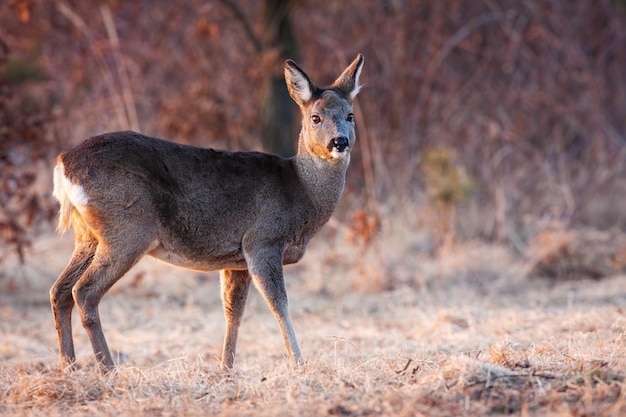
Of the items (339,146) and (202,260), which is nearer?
(202,260)

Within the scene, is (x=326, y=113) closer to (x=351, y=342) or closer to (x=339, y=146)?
(x=339, y=146)

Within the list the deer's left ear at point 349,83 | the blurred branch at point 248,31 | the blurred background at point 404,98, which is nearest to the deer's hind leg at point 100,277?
the deer's left ear at point 349,83

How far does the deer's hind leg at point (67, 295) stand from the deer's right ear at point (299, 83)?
2.02 metres

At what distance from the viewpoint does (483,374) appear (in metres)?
4.94

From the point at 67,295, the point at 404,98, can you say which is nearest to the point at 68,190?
the point at 67,295

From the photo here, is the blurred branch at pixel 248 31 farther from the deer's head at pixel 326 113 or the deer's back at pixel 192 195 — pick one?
the deer's back at pixel 192 195

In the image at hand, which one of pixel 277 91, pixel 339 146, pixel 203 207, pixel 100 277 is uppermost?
pixel 339 146

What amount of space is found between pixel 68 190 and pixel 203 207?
Result: 3.20 feet

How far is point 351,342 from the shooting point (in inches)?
269

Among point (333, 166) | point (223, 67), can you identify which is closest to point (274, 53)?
point (223, 67)

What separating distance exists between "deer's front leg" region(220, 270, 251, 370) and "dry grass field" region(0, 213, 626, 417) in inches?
8.3

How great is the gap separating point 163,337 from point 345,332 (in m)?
1.87

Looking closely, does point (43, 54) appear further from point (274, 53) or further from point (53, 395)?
point (53, 395)

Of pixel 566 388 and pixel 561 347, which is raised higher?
pixel 566 388
